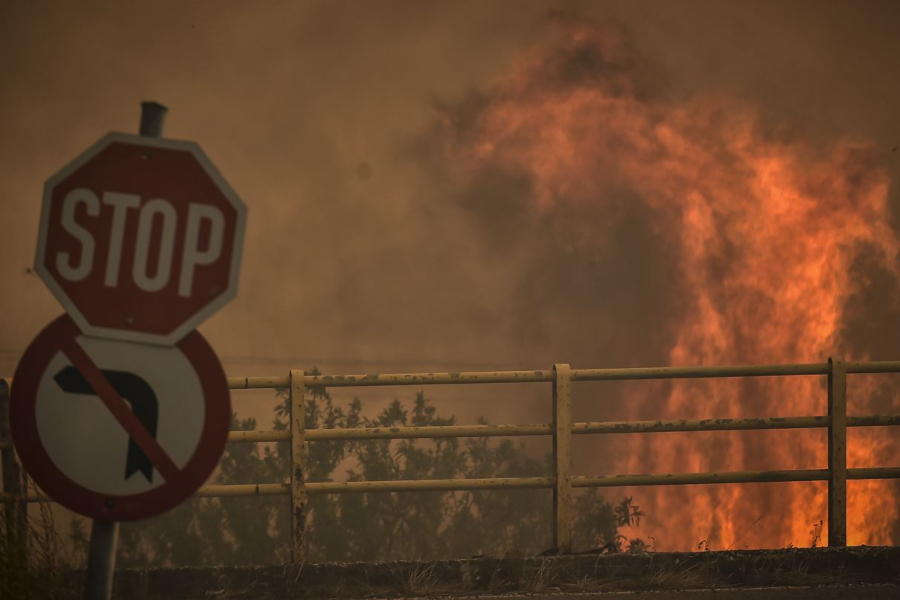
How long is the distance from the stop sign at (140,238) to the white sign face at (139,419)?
0.09m

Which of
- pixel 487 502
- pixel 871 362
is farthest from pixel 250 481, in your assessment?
pixel 871 362

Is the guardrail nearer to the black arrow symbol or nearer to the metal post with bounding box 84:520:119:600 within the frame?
the metal post with bounding box 84:520:119:600

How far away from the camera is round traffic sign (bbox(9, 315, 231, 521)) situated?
2.95 m

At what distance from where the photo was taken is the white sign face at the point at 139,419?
295cm

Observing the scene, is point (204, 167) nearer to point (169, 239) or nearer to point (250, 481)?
point (169, 239)

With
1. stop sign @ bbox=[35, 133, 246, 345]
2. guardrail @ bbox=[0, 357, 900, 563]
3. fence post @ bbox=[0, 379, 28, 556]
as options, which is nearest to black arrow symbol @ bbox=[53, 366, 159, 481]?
stop sign @ bbox=[35, 133, 246, 345]

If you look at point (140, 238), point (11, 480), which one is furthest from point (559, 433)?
point (140, 238)

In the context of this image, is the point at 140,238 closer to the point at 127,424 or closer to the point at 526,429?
the point at 127,424

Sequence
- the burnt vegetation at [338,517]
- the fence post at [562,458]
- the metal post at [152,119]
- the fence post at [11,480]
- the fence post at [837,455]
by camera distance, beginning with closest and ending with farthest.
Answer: the metal post at [152,119] → the fence post at [11,480] → the fence post at [562,458] → the fence post at [837,455] → the burnt vegetation at [338,517]

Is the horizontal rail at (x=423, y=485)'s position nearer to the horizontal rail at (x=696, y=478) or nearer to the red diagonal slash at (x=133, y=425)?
the horizontal rail at (x=696, y=478)

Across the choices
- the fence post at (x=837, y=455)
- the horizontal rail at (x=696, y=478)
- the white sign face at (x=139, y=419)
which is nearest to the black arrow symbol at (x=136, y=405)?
the white sign face at (x=139, y=419)

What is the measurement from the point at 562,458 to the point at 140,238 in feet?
13.6

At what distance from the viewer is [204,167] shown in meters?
3.02

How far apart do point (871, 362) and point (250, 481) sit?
5.70m
